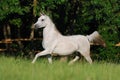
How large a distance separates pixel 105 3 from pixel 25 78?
1035 centimetres

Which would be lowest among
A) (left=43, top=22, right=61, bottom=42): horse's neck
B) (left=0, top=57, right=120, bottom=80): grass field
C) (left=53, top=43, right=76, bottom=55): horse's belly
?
(left=53, top=43, right=76, bottom=55): horse's belly

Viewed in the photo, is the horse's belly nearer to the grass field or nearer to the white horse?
the white horse

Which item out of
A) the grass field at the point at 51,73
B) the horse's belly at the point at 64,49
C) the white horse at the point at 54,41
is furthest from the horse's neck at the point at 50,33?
the grass field at the point at 51,73

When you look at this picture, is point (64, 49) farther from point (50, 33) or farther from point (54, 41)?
point (50, 33)

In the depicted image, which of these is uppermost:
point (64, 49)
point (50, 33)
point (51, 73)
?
point (50, 33)

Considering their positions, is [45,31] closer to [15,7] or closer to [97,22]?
[15,7]

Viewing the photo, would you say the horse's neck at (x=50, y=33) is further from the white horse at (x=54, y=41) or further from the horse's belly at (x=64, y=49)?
the horse's belly at (x=64, y=49)

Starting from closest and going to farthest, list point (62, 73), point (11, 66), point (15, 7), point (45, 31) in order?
1. point (62, 73)
2. point (11, 66)
3. point (45, 31)
4. point (15, 7)

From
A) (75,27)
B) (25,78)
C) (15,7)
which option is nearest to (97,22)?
(75,27)

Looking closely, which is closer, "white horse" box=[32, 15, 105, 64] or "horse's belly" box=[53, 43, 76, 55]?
"white horse" box=[32, 15, 105, 64]

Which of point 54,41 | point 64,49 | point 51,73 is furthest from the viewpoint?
point 64,49

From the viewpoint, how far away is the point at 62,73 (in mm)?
9125

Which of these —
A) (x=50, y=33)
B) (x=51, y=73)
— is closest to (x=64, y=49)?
(x=50, y=33)

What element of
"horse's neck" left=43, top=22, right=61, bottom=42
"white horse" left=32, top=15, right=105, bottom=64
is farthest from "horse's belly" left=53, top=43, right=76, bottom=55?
"horse's neck" left=43, top=22, right=61, bottom=42
